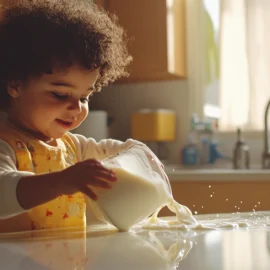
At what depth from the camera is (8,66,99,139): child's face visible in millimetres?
976

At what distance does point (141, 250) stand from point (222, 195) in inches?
63.9

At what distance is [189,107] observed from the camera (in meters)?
3.03

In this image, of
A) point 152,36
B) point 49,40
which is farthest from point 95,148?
point 152,36

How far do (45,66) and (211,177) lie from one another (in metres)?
1.33

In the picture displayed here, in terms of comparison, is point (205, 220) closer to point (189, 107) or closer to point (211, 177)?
point (211, 177)

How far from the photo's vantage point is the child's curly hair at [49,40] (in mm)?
988

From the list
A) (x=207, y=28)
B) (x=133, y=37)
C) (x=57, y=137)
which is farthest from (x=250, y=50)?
(x=57, y=137)

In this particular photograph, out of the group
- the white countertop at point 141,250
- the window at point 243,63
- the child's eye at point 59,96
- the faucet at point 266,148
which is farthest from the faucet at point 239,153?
the white countertop at point 141,250

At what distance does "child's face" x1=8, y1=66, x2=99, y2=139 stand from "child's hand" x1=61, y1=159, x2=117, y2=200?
0.26 m

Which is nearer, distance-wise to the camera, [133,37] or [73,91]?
[73,91]

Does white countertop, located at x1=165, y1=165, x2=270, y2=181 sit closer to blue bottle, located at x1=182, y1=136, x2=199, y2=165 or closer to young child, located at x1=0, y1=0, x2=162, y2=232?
blue bottle, located at x1=182, y1=136, x2=199, y2=165

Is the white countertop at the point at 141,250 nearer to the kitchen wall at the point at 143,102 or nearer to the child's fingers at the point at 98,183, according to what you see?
the child's fingers at the point at 98,183

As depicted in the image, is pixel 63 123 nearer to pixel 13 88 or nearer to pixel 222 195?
pixel 13 88

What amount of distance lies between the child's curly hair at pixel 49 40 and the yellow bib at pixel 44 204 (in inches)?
5.1
